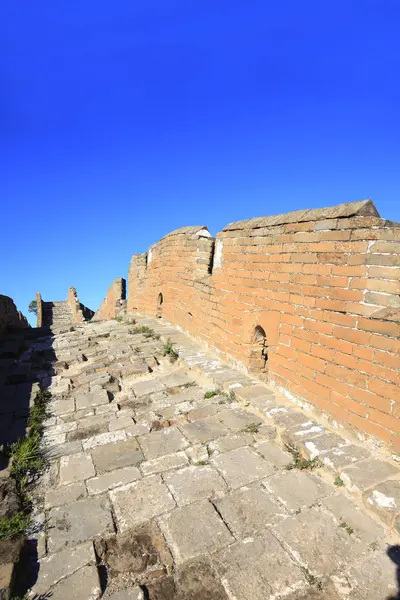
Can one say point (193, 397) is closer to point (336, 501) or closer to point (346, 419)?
point (346, 419)

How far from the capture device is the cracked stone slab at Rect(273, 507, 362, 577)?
1.78 m

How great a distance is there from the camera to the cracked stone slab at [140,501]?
212cm

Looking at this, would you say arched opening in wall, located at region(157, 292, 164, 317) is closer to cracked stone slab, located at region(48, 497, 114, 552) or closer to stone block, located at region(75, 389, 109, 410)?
stone block, located at region(75, 389, 109, 410)

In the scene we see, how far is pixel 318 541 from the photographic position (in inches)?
74.9

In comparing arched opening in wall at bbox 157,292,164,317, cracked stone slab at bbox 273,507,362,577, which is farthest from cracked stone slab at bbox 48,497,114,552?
arched opening in wall at bbox 157,292,164,317

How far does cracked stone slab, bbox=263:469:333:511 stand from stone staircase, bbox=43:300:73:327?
18604 mm

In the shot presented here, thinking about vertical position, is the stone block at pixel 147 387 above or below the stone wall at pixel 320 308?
below

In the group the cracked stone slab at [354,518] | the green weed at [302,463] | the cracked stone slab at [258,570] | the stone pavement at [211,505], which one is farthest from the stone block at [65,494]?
the cracked stone slab at [354,518]

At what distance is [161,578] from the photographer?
174cm

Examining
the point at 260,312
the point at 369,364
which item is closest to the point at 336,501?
the point at 369,364

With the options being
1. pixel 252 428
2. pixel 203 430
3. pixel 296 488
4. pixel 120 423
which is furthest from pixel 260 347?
pixel 296 488

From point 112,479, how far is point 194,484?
1.98 ft

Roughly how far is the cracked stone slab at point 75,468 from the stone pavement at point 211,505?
1cm

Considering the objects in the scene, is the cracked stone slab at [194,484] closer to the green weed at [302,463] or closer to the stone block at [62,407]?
the green weed at [302,463]
